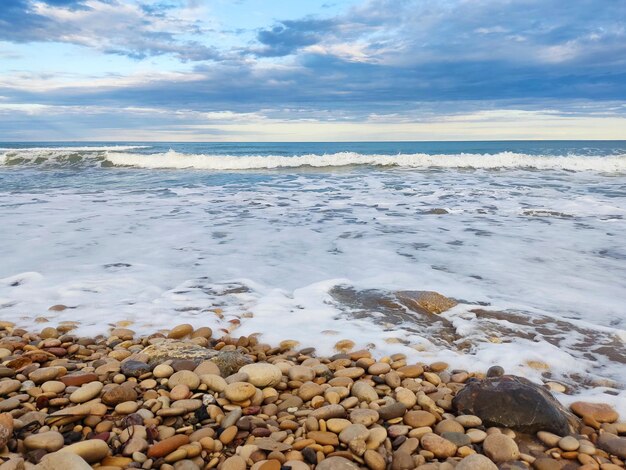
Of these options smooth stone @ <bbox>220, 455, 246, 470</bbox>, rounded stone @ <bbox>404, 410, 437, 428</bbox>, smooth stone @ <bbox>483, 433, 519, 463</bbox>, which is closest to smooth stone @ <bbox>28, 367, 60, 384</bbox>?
smooth stone @ <bbox>220, 455, 246, 470</bbox>

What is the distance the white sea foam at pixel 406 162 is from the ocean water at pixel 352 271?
37.4 feet

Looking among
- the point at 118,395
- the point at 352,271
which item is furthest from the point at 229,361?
the point at 352,271

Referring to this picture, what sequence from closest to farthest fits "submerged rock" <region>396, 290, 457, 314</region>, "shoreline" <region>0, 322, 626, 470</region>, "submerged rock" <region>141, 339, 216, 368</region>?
"shoreline" <region>0, 322, 626, 470</region>, "submerged rock" <region>141, 339, 216, 368</region>, "submerged rock" <region>396, 290, 457, 314</region>

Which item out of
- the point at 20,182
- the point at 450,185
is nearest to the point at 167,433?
the point at 450,185

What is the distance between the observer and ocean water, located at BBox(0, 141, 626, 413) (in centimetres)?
364

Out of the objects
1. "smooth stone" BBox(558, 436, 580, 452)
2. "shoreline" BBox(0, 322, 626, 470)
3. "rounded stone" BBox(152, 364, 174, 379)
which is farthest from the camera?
"rounded stone" BBox(152, 364, 174, 379)

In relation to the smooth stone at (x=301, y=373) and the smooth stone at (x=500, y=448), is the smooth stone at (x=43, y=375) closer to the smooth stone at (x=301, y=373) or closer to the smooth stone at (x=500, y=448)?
the smooth stone at (x=301, y=373)

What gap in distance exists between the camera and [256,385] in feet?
9.18

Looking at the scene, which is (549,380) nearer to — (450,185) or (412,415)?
(412,415)

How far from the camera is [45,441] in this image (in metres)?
2.15

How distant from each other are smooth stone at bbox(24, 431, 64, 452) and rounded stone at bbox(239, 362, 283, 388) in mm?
1019

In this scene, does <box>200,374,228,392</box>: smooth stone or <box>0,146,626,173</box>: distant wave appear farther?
<box>0,146,626,173</box>: distant wave

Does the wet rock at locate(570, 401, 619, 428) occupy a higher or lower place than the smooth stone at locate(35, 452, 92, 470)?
lower

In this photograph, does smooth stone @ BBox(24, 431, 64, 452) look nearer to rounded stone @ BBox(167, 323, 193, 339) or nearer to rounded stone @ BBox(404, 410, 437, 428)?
rounded stone @ BBox(167, 323, 193, 339)
